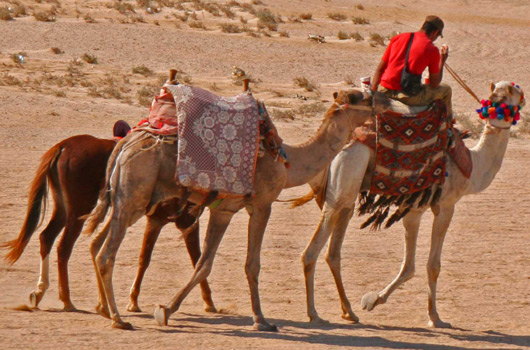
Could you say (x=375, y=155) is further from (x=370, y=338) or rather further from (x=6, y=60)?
(x=6, y=60)

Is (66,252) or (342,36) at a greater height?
(66,252)

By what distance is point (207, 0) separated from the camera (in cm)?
3541

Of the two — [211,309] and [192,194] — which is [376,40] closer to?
[211,309]

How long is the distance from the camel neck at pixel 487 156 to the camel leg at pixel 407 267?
0.69 meters

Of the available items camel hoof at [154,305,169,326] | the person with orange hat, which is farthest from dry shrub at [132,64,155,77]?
camel hoof at [154,305,169,326]

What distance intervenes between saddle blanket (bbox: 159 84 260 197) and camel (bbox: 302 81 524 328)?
3.69ft

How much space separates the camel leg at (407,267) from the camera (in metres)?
9.56

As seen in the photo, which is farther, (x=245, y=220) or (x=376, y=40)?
(x=376, y=40)

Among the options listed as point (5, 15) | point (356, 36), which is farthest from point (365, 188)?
point (5, 15)

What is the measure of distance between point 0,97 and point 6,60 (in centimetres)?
424

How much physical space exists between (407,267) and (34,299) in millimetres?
3683

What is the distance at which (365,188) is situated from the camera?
9.43 meters

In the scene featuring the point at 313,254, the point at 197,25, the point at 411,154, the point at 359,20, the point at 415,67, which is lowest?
the point at 197,25

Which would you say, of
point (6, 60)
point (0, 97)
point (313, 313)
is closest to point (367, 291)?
point (313, 313)
